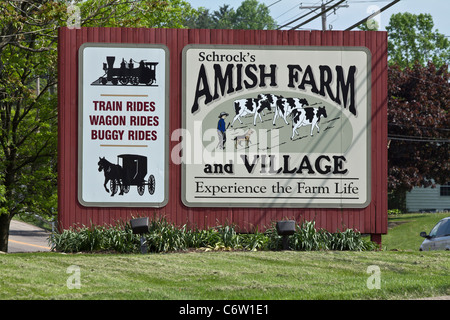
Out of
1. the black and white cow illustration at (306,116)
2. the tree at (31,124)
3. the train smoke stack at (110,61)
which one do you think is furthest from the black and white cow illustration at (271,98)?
the tree at (31,124)

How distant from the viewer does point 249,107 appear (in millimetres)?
17047

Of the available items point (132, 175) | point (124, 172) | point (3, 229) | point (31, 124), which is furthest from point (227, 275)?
point (3, 229)

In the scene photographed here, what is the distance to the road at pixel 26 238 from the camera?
40.5 metres

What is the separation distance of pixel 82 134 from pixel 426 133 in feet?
104

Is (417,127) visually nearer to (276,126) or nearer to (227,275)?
(276,126)

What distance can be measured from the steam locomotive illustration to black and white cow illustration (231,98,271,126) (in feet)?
6.92

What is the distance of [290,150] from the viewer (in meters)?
17.0

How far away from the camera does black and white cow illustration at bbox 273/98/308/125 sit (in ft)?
56.0

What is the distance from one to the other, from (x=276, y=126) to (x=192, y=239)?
11.0 ft

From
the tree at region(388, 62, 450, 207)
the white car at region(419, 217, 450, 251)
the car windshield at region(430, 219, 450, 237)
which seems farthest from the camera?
the tree at region(388, 62, 450, 207)

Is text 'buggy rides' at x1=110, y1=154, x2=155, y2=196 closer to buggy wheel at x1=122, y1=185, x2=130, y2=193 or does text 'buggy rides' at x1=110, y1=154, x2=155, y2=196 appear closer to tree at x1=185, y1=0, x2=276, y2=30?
buggy wheel at x1=122, y1=185, x2=130, y2=193

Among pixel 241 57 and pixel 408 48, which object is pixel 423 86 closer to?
pixel 408 48

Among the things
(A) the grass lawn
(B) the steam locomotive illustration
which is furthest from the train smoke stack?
(A) the grass lawn
